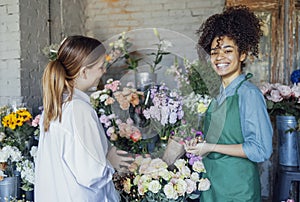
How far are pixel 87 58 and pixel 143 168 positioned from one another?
1.22 feet

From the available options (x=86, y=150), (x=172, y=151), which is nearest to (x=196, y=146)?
(x=172, y=151)

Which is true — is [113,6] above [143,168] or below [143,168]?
above

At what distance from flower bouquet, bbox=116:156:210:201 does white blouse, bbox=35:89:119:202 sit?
0.12 meters

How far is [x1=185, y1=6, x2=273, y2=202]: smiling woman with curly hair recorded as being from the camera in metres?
1.04

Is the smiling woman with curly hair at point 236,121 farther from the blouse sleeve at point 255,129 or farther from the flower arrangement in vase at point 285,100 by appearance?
the flower arrangement in vase at point 285,100

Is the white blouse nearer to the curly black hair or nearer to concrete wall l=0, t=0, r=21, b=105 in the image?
the curly black hair

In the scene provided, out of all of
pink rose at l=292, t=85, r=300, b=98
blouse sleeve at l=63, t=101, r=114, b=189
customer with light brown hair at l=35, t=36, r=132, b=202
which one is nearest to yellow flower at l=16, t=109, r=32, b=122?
customer with light brown hair at l=35, t=36, r=132, b=202

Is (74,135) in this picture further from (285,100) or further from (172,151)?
(285,100)

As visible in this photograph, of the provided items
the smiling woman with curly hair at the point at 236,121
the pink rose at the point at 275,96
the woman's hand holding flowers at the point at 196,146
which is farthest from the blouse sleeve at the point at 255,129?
the pink rose at the point at 275,96

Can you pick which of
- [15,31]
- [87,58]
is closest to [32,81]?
[15,31]

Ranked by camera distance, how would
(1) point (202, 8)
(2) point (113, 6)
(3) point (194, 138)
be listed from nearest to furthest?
(3) point (194, 138), (1) point (202, 8), (2) point (113, 6)

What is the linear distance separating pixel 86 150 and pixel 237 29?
63cm

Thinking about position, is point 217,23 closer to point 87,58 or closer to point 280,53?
point 87,58

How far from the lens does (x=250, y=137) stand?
104 centimetres
